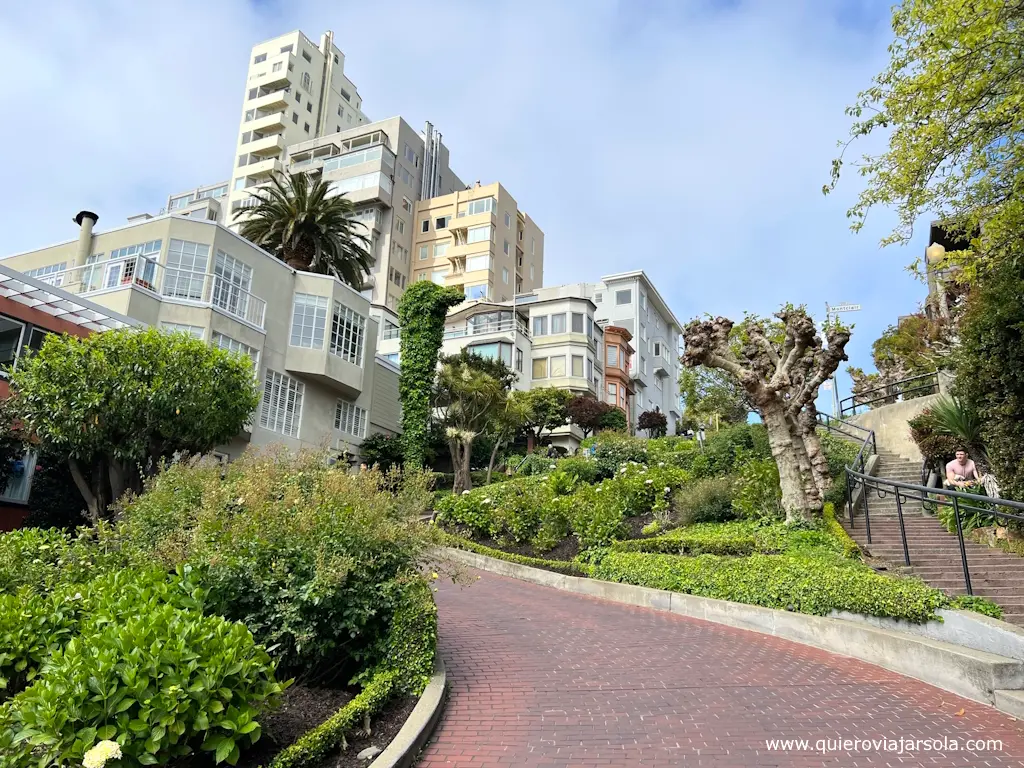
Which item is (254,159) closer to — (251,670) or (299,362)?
(299,362)

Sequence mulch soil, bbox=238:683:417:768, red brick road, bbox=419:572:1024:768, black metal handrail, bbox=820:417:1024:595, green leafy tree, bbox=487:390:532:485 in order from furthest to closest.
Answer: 1. green leafy tree, bbox=487:390:532:485
2. black metal handrail, bbox=820:417:1024:595
3. red brick road, bbox=419:572:1024:768
4. mulch soil, bbox=238:683:417:768

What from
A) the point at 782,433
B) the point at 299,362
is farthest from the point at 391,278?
the point at 782,433

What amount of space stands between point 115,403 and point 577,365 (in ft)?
115

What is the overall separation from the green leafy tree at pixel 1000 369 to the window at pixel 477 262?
163 ft

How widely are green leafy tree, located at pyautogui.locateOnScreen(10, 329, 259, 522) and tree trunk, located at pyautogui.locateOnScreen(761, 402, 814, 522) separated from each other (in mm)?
11947

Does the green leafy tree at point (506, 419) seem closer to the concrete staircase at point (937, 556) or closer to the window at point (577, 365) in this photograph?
the window at point (577, 365)

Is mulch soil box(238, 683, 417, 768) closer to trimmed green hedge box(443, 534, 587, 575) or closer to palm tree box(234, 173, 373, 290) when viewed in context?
trimmed green hedge box(443, 534, 587, 575)

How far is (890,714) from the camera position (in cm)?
638

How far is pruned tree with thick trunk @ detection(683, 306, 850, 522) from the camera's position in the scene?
14.1m

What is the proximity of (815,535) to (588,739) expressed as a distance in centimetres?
848

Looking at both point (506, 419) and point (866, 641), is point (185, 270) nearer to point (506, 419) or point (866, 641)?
point (506, 419)

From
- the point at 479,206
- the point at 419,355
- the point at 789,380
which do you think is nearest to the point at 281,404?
the point at 419,355

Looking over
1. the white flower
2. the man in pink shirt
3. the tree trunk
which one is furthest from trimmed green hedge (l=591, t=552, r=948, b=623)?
the white flower

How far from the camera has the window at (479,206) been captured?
62438 mm
